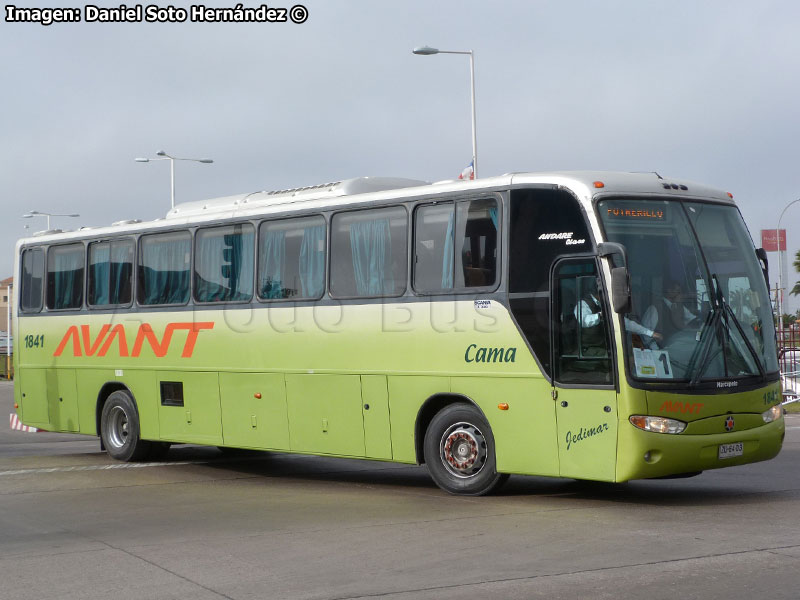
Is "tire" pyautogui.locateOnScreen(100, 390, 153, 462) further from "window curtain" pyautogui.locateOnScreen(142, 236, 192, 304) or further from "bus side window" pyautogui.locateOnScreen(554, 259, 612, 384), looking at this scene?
"bus side window" pyautogui.locateOnScreen(554, 259, 612, 384)

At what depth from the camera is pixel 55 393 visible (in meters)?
18.9

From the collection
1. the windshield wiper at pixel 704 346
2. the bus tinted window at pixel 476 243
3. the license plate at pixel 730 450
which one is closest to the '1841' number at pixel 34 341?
the bus tinted window at pixel 476 243

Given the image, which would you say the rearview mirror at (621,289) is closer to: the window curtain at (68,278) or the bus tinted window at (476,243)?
the bus tinted window at (476,243)

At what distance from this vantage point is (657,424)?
1123 cm

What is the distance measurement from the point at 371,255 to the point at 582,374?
3.17 m

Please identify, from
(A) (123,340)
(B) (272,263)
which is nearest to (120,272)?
(A) (123,340)

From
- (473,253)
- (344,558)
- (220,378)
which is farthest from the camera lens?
(220,378)

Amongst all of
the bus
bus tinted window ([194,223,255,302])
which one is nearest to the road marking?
the bus

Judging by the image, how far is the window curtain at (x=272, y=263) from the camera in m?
14.9

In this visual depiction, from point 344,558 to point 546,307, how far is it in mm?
3856

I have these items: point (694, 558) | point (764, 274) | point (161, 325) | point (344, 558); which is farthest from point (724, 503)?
point (161, 325)

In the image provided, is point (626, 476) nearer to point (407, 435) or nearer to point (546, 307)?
point (546, 307)

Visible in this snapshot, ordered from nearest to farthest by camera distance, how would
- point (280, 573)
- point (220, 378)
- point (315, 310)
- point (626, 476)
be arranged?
point (280, 573) → point (626, 476) → point (315, 310) → point (220, 378)

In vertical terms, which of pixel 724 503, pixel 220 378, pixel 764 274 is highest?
pixel 764 274
